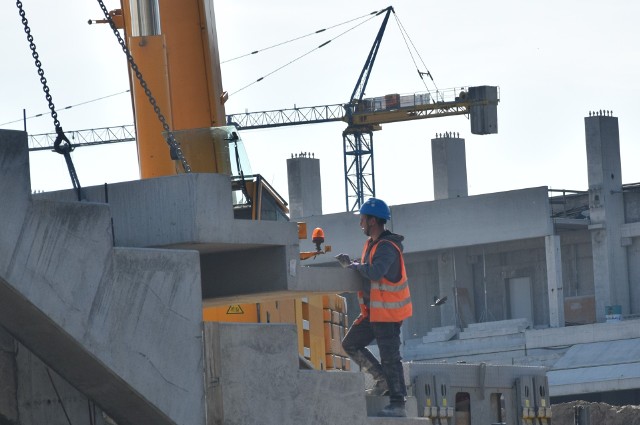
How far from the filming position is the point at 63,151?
10477 mm

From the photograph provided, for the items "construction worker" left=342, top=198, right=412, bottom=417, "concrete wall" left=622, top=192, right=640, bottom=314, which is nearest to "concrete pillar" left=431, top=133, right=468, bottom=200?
"concrete wall" left=622, top=192, right=640, bottom=314

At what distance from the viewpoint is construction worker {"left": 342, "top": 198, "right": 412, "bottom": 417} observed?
39.7ft

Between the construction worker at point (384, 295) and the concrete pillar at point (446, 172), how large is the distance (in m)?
56.5

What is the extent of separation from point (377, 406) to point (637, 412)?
3104cm

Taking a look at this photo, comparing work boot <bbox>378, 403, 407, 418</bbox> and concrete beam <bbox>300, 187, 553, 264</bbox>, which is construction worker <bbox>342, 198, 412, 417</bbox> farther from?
concrete beam <bbox>300, 187, 553, 264</bbox>

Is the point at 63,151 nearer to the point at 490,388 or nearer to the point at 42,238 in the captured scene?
the point at 42,238

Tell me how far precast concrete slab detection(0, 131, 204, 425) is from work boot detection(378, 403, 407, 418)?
8.62ft

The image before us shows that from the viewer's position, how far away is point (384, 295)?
12172 mm

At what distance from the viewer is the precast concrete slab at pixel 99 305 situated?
29.9 ft

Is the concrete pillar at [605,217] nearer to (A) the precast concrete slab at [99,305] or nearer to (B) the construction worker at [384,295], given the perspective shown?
(B) the construction worker at [384,295]

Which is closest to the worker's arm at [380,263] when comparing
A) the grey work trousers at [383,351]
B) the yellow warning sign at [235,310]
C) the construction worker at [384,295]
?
the construction worker at [384,295]

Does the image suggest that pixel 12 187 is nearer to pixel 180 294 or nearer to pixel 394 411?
pixel 180 294

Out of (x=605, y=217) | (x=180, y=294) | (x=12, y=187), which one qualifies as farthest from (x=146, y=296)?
(x=605, y=217)

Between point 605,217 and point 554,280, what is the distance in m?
3.22
